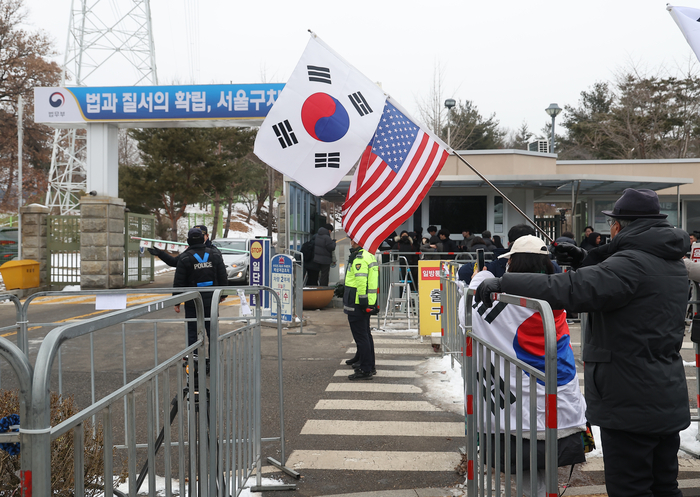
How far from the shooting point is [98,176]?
17609 millimetres

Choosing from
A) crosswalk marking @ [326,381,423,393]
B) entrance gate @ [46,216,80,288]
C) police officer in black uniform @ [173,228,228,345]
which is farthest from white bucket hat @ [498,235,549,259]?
entrance gate @ [46,216,80,288]

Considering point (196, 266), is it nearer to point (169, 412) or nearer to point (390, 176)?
point (390, 176)

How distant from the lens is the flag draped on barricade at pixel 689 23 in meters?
4.63

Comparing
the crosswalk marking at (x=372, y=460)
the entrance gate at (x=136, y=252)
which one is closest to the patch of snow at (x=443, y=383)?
the crosswalk marking at (x=372, y=460)

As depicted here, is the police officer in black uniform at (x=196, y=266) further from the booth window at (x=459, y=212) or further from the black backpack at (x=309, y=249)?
the booth window at (x=459, y=212)

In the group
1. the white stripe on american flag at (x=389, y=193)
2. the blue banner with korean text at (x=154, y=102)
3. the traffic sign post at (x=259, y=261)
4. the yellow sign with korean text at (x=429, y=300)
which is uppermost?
the blue banner with korean text at (x=154, y=102)

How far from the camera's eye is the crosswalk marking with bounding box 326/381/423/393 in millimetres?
7242

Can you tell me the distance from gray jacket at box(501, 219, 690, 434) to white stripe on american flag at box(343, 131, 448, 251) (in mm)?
2328

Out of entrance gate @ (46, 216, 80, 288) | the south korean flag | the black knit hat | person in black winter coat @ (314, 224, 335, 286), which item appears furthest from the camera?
entrance gate @ (46, 216, 80, 288)

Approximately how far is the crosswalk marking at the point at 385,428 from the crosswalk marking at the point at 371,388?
1.25m

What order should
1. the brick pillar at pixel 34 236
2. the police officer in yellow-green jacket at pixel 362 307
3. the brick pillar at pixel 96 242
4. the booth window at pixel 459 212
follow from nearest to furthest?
the police officer in yellow-green jacket at pixel 362 307 → the brick pillar at pixel 96 242 → the brick pillar at pixel 34 236 → the booth window at pixel 459 212

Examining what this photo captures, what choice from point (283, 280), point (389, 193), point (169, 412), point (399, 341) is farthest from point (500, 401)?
point (283, 280)

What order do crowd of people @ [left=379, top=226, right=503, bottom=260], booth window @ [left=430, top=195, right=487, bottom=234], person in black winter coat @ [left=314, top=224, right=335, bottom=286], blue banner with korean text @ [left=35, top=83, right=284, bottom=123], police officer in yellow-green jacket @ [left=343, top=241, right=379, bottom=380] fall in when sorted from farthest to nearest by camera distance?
booth window @ [left=430, top=195, right=487, bottom=234], blue banner with korean text @ [left=35, top=83, right=284, bottom=123], person in black winter coat @ [left=314, top=224, right=335, bottom=286], crowd of people @ [left=379, top=226, right=503, bottom=260], police officer in yellow-green jacket @ [left=343, top=241, right=379, bottom=380]

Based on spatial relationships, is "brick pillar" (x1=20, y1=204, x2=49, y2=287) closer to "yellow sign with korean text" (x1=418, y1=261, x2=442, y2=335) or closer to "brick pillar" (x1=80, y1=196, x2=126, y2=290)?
"brick pillar" (x1=80, y1=196, x2=126, y2=290)
